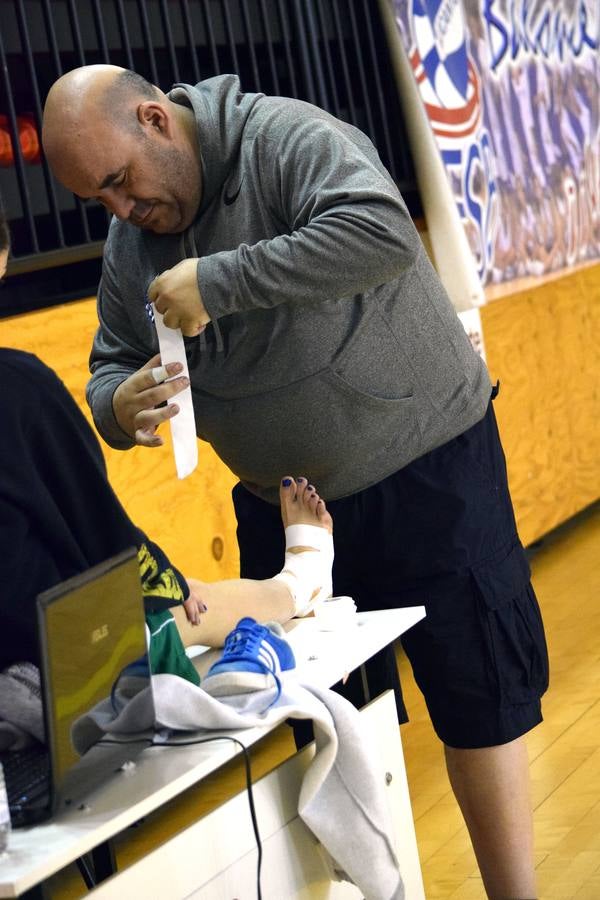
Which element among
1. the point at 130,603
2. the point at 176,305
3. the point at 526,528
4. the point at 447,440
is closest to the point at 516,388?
the point at 526,528

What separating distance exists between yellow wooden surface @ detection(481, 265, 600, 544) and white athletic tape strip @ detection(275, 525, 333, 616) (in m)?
2.78

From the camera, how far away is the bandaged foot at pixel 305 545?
2.03 metres

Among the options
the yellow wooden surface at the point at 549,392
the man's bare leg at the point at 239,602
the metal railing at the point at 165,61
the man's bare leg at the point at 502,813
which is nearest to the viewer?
the man's bare leg at the point at 239,602

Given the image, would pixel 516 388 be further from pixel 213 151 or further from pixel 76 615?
pixel 76 615

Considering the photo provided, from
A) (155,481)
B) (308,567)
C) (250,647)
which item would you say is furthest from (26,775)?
(155,481)

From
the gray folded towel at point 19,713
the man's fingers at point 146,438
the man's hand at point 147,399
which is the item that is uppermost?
the man's hand at point 147,399

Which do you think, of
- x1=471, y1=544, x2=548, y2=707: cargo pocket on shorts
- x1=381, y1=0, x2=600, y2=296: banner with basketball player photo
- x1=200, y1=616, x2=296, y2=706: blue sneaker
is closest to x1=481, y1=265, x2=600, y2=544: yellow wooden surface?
x1=381, y1=0, x2=600, y2=296: banner with basketball player photo

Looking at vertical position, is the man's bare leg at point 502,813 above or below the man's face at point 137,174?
below

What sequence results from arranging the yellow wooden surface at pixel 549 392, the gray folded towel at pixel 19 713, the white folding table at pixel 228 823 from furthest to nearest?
the yellow wooden surface at pixel 549 392
the gray folded towel at pixel 19 713
the white folding table at pixel 228 823

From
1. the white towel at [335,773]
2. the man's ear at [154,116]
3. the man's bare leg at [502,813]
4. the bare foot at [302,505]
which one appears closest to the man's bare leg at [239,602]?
the bare foot at [302,505]

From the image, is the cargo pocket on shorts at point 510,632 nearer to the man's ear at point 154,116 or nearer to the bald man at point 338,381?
the bald man at point 338,381

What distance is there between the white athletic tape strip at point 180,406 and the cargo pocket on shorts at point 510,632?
500mm

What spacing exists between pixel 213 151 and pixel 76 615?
990mm

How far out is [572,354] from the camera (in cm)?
548
